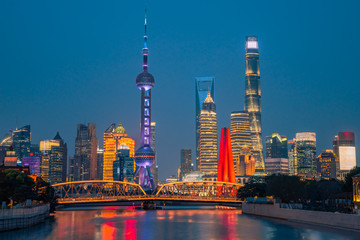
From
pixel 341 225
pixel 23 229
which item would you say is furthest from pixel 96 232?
pixel 341 225

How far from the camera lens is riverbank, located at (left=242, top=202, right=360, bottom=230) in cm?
7150

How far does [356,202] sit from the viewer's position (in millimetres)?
87812

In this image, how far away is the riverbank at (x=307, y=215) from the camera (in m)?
71.5

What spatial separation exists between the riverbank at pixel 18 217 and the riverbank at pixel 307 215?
49.9 metres

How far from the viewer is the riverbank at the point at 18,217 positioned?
70.9 m

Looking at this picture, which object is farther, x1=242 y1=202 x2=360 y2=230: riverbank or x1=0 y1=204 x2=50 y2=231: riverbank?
x1=242 y1=202 x2=360 y2=230: riverbank

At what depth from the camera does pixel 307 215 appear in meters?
89.1

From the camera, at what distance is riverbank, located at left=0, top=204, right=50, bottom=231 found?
233 ft

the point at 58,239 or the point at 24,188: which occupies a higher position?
the point at 24,188

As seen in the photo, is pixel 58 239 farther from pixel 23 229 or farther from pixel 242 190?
pixel 242 190

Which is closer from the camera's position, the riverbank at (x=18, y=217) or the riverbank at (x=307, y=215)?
the riverbank at (x=18, y=217)

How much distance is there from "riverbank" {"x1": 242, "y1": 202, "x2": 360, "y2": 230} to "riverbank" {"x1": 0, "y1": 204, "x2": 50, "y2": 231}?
164 ft

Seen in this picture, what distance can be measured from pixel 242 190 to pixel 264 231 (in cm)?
8163

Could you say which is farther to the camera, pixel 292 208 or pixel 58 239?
pixel 292 208
